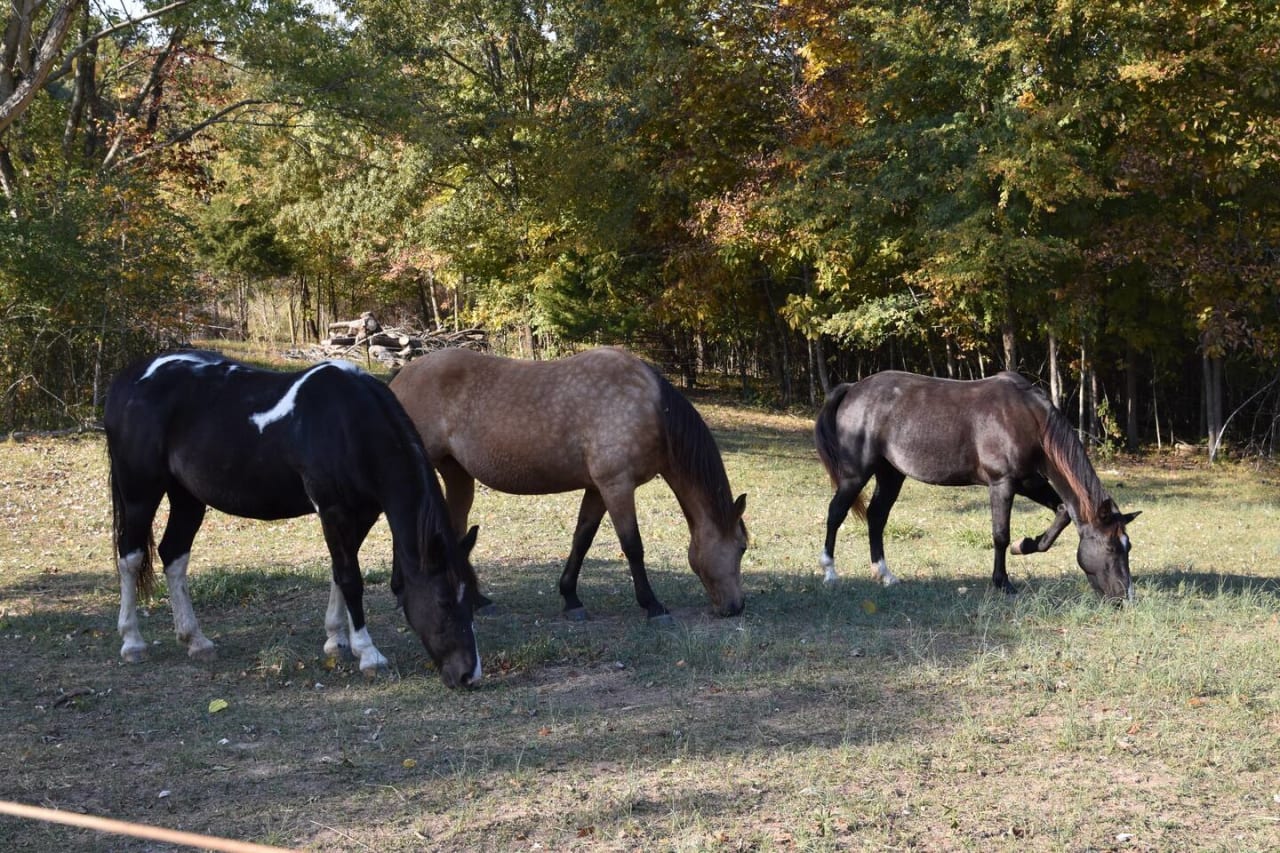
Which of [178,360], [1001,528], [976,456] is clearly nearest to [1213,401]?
[976,456]

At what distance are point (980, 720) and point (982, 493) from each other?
11523 mm

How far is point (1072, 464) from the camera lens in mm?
8609

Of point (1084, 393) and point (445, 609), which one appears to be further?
point (1084, 393)

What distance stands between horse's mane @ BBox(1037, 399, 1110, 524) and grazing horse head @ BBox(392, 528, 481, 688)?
15.7 ft

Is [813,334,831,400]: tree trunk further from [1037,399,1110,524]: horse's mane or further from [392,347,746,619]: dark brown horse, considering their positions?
[392,347,746,619]: dark brown horse

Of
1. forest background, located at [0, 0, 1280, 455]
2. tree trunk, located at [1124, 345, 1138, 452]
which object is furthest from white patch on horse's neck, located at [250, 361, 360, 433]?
tree trunk, located at [1124, 345, 1138, 452]

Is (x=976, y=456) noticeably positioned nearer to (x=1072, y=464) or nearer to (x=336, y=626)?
(x=1072, y=464)

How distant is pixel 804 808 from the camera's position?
452 centimetres

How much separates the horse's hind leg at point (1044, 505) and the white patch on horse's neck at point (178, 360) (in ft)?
20.0

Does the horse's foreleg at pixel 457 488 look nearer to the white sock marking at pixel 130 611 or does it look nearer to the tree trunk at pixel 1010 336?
the white sock marking at pixel 130 611

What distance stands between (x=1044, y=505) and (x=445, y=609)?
5364 millimetres

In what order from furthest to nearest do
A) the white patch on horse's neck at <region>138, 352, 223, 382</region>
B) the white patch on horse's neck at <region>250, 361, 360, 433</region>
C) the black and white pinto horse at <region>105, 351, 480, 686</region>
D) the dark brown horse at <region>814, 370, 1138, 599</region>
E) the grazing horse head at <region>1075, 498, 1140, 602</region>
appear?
the dark brown horse at <region>814, 370, 1138, 599</region>
the grazing horse head at <region>1075, 498, 1140, 602</region>
the white patch on horse's neck at <region>138, 352, 223, 382</region>
the white patch on horse's neck at <region>250, 361, 360, 433</region>
the black and white pinto horse at <region>105, 351, 480, 686</region>

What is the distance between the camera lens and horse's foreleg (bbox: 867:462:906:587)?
957cm

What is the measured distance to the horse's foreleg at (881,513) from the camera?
31.4ft
